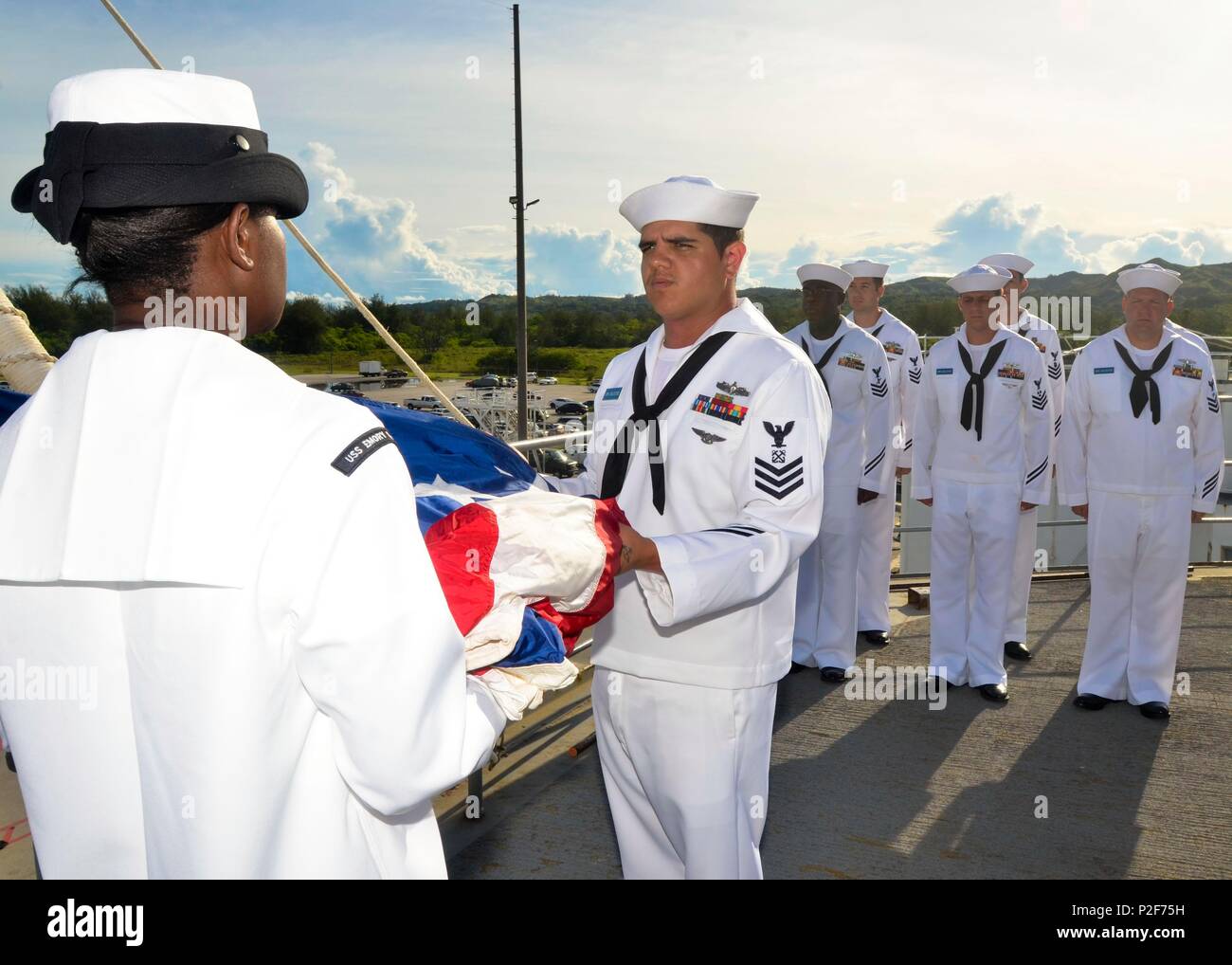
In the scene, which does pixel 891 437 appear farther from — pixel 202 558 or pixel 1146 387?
pixel 202 558

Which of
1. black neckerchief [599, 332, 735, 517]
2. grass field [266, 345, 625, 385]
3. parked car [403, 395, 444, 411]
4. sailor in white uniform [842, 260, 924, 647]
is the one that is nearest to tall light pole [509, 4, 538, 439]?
parked car [403, 395, 444, 411]

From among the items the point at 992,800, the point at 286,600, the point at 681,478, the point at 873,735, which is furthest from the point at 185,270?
the point at 873,735

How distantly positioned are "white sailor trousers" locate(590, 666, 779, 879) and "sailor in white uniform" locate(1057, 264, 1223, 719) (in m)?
3.32

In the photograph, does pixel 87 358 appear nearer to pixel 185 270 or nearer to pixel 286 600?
pixel 185 270

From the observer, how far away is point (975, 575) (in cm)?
568

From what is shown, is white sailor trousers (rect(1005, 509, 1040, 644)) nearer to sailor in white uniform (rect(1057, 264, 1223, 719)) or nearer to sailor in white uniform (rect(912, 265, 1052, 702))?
sailor in white uniform (rect(912, 265, 1052, 702))

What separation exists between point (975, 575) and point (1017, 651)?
76cm

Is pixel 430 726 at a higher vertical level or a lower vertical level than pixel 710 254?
lower

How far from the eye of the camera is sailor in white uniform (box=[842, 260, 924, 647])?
21.4ft

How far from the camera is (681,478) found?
8.68 feet

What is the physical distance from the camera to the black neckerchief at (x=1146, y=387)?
5.11 meters

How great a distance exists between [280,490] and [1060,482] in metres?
5.33

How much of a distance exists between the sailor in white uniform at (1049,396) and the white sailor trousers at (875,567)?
76 centimetres

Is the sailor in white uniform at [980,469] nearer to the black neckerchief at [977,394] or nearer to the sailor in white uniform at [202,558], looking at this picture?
the black neckerchief at [977,394]
